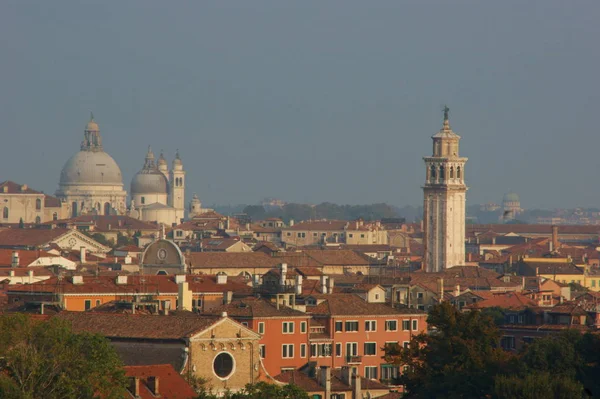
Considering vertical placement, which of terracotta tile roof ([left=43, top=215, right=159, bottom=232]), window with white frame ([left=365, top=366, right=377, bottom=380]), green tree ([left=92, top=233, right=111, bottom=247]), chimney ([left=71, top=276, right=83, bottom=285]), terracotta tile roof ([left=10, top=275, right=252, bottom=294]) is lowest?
window with white frame ([left=365, top=366, right=377, bottom=380])

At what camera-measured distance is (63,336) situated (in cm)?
3406

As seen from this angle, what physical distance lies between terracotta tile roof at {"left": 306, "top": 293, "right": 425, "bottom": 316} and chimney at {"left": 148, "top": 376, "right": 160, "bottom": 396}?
14622 millimetres

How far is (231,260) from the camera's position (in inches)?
3445

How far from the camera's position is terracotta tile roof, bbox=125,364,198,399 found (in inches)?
1391

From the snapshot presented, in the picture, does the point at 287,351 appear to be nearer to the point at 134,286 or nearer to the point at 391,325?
the point at 391,325

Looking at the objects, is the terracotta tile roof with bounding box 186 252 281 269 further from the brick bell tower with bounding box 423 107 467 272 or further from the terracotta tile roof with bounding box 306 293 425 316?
the terracotta tile roof with bounding box 306 293 425 316

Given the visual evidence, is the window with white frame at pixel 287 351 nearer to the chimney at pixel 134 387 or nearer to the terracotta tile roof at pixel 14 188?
the chimney at pixel 134 387

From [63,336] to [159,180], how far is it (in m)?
162

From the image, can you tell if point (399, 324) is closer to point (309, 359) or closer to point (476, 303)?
point (309, 359)

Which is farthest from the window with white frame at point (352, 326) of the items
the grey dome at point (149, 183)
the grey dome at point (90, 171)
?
the grey dome at point (149, 183)

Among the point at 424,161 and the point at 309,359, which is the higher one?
the point at 424,161

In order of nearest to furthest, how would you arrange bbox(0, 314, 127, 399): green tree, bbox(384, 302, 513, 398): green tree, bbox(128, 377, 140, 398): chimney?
1. bbox(0, 314, 127, 399): green tree
2. bbox(128, 377, 140, 398): chimney
3. bbox(384, 302, 513, 398): green tree

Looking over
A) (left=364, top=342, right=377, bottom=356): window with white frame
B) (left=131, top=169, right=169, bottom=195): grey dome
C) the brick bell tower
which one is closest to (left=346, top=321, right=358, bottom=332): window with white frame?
(left=364, top=342, right=377, bottom=356): window with white frame

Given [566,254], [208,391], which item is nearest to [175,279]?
[208,391]
